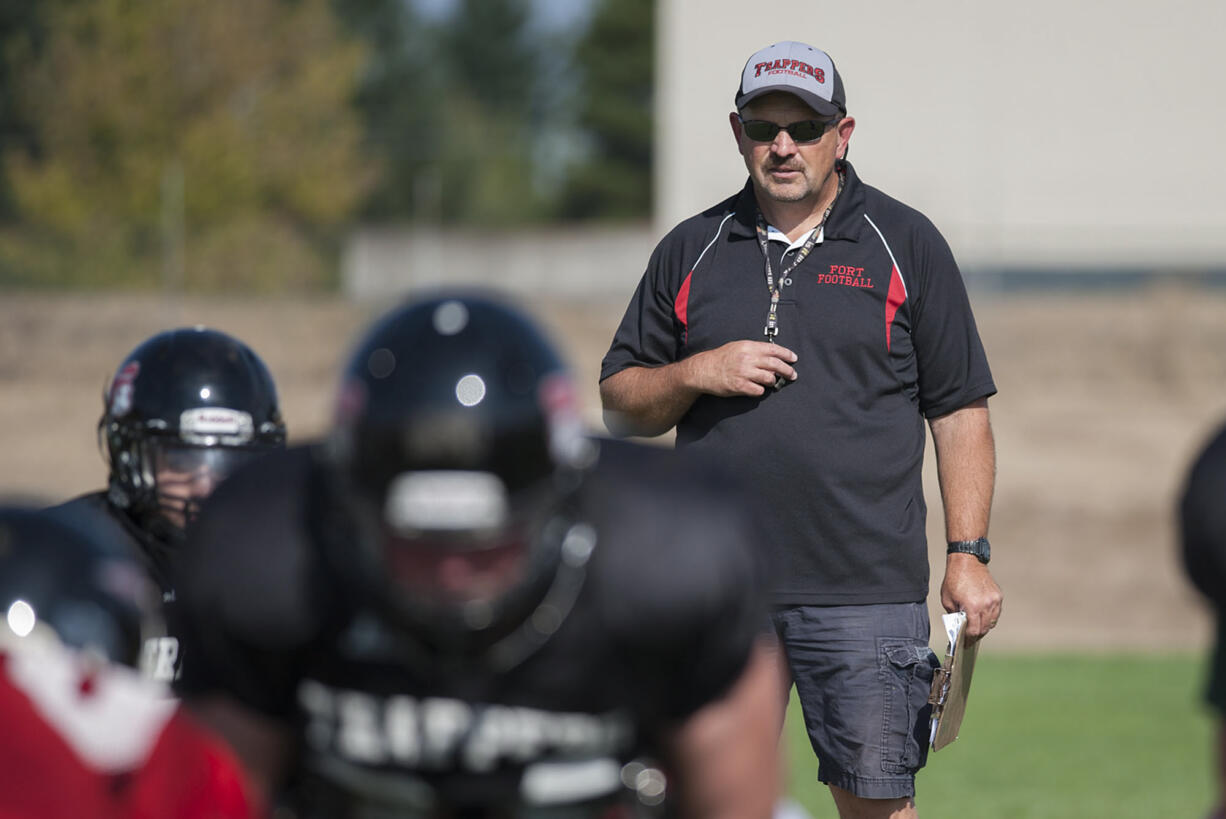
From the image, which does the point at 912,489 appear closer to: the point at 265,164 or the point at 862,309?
the point at 862,309

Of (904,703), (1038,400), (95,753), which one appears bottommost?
(1038,400)

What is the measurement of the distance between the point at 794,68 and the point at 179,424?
1.88 metres

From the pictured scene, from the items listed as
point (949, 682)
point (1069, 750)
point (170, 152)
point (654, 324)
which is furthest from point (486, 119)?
point (949, 682)

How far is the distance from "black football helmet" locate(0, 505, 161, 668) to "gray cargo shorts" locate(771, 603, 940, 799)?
82.7 inches

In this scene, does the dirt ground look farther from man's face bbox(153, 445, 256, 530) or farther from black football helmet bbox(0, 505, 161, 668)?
black football helmet bbox(0, 505, 161, 668)

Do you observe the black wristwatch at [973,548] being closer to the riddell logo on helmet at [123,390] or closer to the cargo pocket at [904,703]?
the cargo pocket at [904,703]

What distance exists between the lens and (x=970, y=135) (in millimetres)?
23719

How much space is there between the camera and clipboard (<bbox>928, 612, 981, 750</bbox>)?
157 inches

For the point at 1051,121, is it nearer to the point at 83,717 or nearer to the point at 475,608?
the point at 475,608

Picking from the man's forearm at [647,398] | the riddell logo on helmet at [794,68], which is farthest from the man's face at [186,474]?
the riddell logo on helmet at [794,68]

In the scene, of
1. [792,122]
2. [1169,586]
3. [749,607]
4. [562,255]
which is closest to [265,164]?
[562,255]

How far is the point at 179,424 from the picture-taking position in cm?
396

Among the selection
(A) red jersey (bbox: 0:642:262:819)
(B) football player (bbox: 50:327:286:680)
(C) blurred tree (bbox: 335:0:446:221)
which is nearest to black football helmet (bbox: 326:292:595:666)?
(A) red jersey (bbox: 0:642:262:819)

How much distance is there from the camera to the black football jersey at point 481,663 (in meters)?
2.26
